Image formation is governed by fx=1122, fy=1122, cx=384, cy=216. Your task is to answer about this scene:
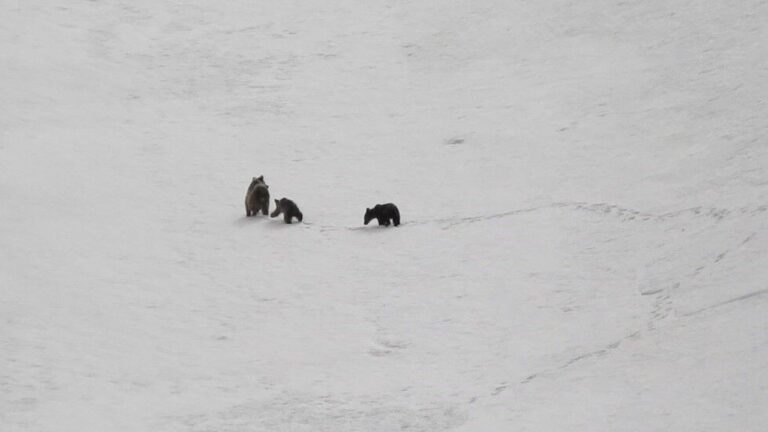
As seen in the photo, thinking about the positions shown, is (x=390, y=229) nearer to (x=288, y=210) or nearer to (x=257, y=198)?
(x=288, y=210)

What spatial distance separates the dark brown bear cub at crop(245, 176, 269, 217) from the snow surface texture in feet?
0.81

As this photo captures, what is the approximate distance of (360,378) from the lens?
9.75 m

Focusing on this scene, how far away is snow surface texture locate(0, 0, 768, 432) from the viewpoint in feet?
29.6

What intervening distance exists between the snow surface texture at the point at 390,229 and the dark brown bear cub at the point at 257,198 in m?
0.25

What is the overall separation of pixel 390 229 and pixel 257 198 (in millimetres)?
1872

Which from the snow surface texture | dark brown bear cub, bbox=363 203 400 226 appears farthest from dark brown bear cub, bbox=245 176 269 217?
dark brown bear cub, bbox=363 203 400 226

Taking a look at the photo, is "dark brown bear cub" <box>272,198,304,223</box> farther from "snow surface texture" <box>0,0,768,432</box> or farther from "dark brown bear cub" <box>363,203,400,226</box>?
"dark brown bear cub" <box>363,203,400,226</box>

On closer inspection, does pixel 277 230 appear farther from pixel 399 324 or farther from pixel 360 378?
pixel 360 378

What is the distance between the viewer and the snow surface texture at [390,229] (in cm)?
901

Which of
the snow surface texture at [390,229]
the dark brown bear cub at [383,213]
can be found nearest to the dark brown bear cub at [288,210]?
the snow surface texture at [390,229]

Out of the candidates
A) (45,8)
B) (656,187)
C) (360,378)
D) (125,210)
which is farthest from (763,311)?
(45,8)

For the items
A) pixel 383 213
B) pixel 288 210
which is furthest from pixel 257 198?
pixel 383 213

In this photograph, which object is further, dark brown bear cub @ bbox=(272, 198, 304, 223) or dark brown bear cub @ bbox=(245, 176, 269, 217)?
dark brown bear cub @ bbox=(245, 176, 269, 217)

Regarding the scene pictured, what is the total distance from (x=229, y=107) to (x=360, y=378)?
433 inches
